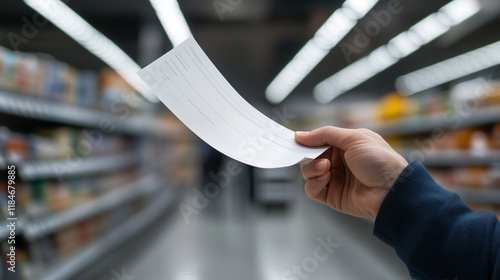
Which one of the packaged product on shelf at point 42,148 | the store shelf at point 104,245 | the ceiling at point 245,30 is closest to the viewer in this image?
the packaged product on shelf at point 42,148

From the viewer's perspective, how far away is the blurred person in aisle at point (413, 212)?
0.77m

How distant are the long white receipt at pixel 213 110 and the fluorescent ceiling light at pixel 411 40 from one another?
13.7ft

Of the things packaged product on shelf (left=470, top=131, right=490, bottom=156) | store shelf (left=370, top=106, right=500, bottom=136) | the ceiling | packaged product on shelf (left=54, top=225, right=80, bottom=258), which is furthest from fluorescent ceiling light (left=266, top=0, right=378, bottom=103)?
packaged product on shelf (left=54, top=225, right=80, bottom=258)

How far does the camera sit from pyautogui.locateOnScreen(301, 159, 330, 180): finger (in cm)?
98

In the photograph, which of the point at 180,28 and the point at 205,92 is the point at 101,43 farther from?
the point at 205,92

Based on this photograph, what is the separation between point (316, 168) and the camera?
984 mm

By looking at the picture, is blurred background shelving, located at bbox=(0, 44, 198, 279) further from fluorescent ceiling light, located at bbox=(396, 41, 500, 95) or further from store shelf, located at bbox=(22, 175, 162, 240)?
fluorescent ceiling light, located at bbox=(396, 41, 500, 95)

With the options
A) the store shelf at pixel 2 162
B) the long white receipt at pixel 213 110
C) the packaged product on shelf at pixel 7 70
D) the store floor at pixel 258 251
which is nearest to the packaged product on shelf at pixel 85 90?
the packaged product on shelf at pixel 7 70

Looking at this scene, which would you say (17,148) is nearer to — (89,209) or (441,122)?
(89,209)

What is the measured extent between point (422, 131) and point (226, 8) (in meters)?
3.35

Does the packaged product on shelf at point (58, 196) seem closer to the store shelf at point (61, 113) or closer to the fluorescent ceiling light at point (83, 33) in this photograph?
Answer: the store shelf at point (61, 113)

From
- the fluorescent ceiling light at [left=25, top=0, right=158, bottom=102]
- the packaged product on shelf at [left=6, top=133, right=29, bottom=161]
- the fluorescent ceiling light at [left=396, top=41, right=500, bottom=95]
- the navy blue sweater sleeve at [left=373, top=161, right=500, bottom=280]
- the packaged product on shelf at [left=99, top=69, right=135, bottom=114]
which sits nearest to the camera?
the navy blue sweater sleeve at [left=373, top=161, right=500, bottom=280]

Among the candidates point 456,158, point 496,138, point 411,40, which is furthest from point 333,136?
point 411,40

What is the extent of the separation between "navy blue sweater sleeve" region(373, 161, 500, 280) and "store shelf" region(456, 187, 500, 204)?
3.18m
